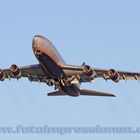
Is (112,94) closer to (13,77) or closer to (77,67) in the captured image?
(77,67)

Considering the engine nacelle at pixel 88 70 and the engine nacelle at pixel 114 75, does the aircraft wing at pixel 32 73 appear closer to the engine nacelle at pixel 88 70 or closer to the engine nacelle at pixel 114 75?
the engine nacelle at pixel 88 70

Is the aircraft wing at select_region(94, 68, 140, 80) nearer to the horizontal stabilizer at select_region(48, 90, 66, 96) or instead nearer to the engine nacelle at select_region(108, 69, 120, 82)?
the engine nacelle at select_region(108, 69, 120, 82)

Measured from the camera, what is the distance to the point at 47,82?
113m

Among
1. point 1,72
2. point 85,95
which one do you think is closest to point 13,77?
point 1,72

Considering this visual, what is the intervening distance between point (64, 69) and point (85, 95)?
7.87 meters

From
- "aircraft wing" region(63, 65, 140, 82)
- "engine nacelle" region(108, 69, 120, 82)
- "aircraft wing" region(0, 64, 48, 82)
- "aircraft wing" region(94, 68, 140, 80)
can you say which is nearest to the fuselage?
"aircraft wing" region(63, 65, 140, 82)

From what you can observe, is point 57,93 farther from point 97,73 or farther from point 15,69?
point 15,69

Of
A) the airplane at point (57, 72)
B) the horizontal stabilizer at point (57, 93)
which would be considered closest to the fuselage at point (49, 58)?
the airplane at point (57, 72)

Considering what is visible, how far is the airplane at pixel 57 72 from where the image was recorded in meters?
110

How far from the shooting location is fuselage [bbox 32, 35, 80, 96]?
109 m

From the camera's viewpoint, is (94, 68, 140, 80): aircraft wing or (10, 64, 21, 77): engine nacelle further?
(10, 64, 21, 77): engine nacelle

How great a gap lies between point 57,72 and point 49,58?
2.45 m

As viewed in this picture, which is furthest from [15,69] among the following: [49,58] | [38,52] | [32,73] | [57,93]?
[57,93]

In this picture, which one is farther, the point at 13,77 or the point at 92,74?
the point at 13,77
